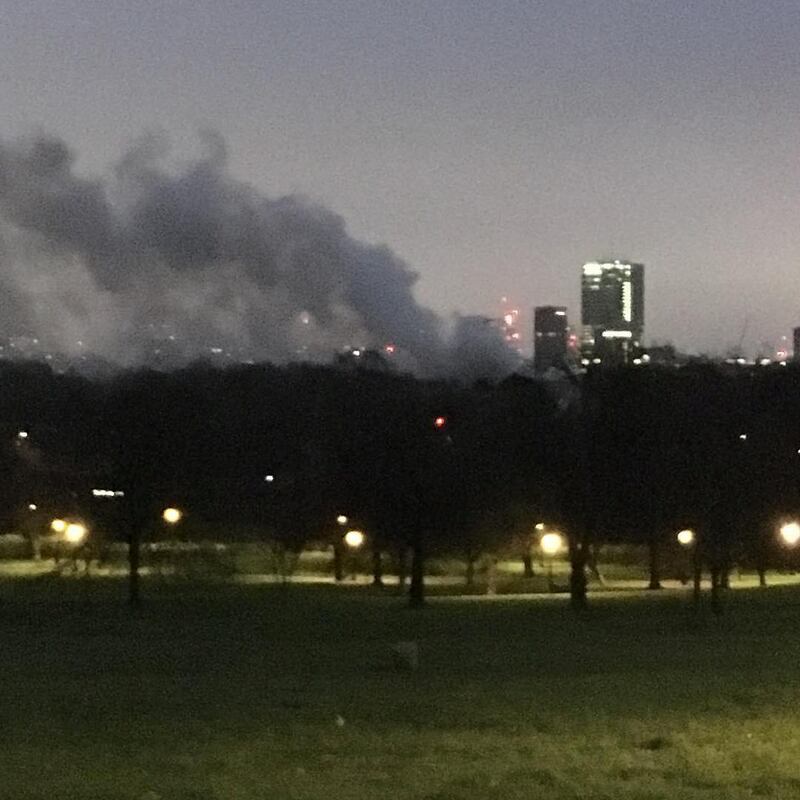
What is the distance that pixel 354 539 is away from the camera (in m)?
66.1

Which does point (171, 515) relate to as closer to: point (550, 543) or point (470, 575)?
point (470, 575)

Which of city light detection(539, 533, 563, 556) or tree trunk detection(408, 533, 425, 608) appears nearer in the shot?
tree trunk detection(408, 533, 425, 608)

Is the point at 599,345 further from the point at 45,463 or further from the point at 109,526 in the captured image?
the point at 109,526

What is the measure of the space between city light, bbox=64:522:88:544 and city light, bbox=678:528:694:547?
71.7ft

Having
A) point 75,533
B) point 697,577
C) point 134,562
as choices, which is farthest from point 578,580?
point 75,533

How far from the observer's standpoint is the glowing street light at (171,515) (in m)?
56.8

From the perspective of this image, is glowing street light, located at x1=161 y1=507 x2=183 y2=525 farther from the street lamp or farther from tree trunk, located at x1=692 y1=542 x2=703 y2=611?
tree trunk, located at x1=692 y1=542 x2=703 y2=611

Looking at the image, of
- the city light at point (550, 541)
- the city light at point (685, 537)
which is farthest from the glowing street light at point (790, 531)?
the city light at point (550, 541)

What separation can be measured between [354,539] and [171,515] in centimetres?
929

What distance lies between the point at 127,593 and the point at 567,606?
16.2 m

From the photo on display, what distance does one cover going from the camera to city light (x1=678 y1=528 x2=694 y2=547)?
172 feet

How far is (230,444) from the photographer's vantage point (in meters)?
94.6

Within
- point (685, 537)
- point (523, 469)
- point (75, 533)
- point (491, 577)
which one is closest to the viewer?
point (523, 469)

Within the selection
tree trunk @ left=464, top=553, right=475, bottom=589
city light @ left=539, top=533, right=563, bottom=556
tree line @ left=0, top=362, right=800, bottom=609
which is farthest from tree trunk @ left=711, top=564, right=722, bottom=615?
tree trunk @ left=464, top=553, right=475, bottom=589
